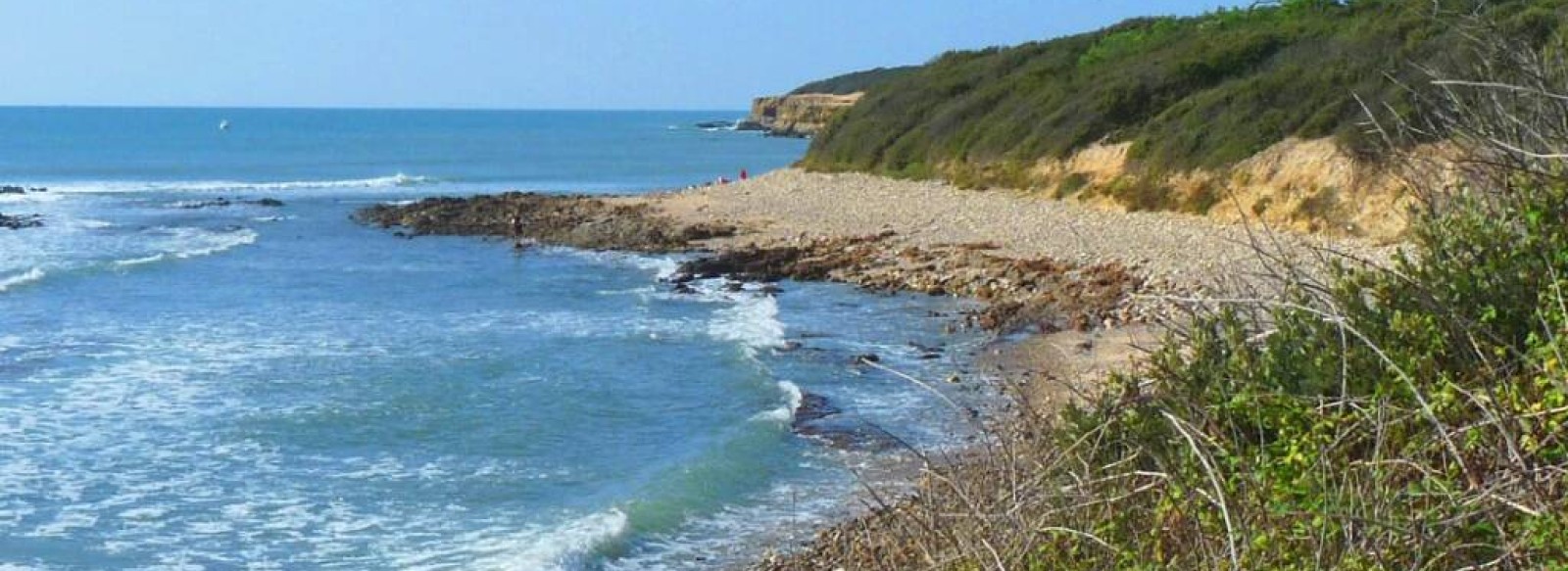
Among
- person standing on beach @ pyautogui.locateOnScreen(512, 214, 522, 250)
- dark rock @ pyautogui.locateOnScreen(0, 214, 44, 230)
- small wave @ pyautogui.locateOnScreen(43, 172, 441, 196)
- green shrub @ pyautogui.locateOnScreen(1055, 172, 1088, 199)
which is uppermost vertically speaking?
green shrub @ pyautogui.locateOnScreen(1055, 172, 1088, 199)

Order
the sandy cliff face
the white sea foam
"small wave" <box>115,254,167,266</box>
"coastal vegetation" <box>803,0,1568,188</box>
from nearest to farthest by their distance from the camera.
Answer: the white sea foam, the sandy cliff face, "coastal vegetation" <box>803,0,1568,188</box>, "small wave" <box>115,254,167,266</box>

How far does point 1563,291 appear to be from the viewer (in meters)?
5.21

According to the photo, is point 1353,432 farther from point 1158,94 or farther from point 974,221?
point 1158,94

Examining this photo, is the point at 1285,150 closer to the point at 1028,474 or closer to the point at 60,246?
the point at 1028,474

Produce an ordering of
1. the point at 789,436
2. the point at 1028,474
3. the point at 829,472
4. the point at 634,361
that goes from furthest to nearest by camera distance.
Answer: the point at 634,361
the point at 789,436
the point at 829,472
the point at 1028,474

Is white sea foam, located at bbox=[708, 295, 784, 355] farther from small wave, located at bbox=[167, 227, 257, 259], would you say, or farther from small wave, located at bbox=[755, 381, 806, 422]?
small wave, located at bbox=[167, 227, 257, 259]

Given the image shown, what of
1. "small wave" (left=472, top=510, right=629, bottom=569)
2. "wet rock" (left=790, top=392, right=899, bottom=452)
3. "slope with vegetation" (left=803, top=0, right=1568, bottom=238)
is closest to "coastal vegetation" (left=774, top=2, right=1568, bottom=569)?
"small wave" (left=472, top=510, right=629, bottom=569)

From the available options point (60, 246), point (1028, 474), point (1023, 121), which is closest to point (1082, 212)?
point (1023, 121)

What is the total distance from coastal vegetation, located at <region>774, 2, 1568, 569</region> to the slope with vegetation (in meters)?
12.9

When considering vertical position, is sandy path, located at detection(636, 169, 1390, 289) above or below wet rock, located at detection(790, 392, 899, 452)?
above

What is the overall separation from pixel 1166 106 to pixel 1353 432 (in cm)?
2861

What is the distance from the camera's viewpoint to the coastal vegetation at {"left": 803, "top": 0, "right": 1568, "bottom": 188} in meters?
26.7

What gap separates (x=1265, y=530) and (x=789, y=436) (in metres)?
9.82

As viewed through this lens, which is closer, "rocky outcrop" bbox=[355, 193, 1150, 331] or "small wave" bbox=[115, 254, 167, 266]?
"rocky outcrop" bbox=[355, 193, 1150, 331]
